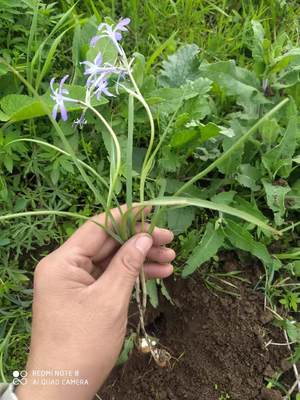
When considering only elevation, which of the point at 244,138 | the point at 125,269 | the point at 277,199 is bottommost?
the point at 277,199

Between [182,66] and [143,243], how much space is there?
2.63 ft

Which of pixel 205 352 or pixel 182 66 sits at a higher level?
pixel 182 66

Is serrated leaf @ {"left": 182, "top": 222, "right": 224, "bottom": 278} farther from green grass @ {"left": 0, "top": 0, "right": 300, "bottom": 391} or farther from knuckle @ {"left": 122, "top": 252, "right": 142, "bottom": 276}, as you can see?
knuckle @ {"left": 122, "top": 252, "right": 142, "bottom": 276}

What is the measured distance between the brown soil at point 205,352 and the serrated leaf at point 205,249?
142 mm

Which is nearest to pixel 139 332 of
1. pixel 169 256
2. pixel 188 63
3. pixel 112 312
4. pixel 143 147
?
pixel 169 256

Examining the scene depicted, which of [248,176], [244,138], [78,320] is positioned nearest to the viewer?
[244,138]

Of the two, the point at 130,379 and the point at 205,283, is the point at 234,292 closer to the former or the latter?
the point at 205,283

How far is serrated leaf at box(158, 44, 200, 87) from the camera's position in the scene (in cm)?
181

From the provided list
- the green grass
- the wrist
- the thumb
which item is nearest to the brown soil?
the green grass

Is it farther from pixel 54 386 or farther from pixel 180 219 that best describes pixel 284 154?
pixel 54 386

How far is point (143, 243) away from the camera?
1303 millimetres

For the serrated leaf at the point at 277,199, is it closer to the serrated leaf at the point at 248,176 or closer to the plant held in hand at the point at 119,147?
the serrated leaf at the point at 248,176

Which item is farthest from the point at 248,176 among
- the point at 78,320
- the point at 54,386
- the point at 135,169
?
the point at 54,386

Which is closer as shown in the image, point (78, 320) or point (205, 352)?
point (78, 320)
